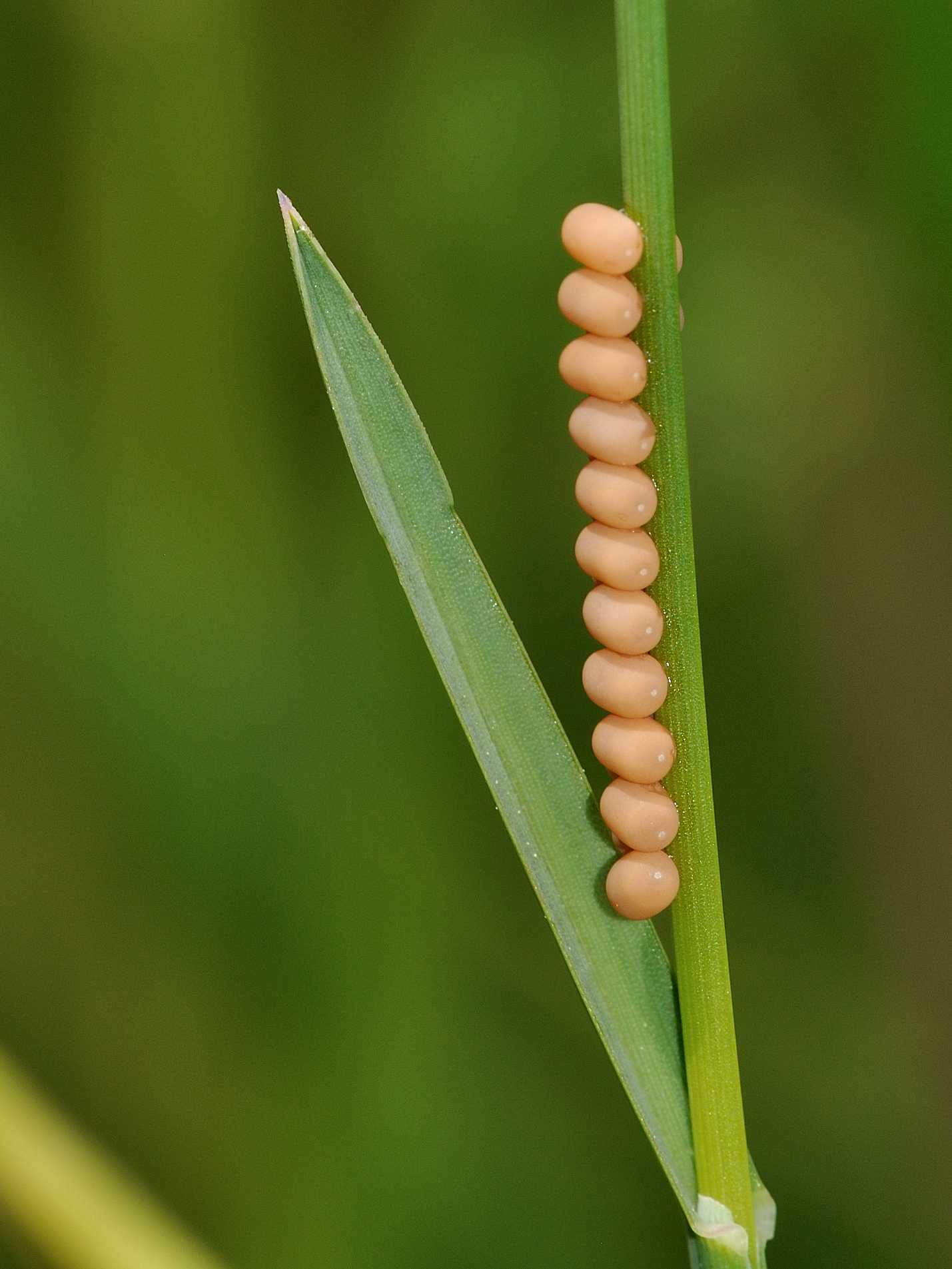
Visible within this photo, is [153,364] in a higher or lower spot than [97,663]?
higher

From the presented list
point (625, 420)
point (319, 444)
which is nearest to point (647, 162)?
point (625, 420)

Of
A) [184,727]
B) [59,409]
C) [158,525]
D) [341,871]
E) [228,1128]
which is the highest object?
[59,409]

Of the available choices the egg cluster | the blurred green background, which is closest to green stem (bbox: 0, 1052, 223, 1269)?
the blurred green background

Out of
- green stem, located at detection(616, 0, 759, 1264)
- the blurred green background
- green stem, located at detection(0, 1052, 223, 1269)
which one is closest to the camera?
green stem, located at detection(616, 0, 759, 1264)

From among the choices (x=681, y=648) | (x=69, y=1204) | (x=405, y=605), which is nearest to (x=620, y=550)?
(x=681, y=648)

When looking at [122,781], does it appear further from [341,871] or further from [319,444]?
[319,444]

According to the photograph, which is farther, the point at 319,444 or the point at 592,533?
the point at 319,444

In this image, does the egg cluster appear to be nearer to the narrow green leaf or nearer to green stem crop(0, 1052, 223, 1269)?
the narrow green leaf
